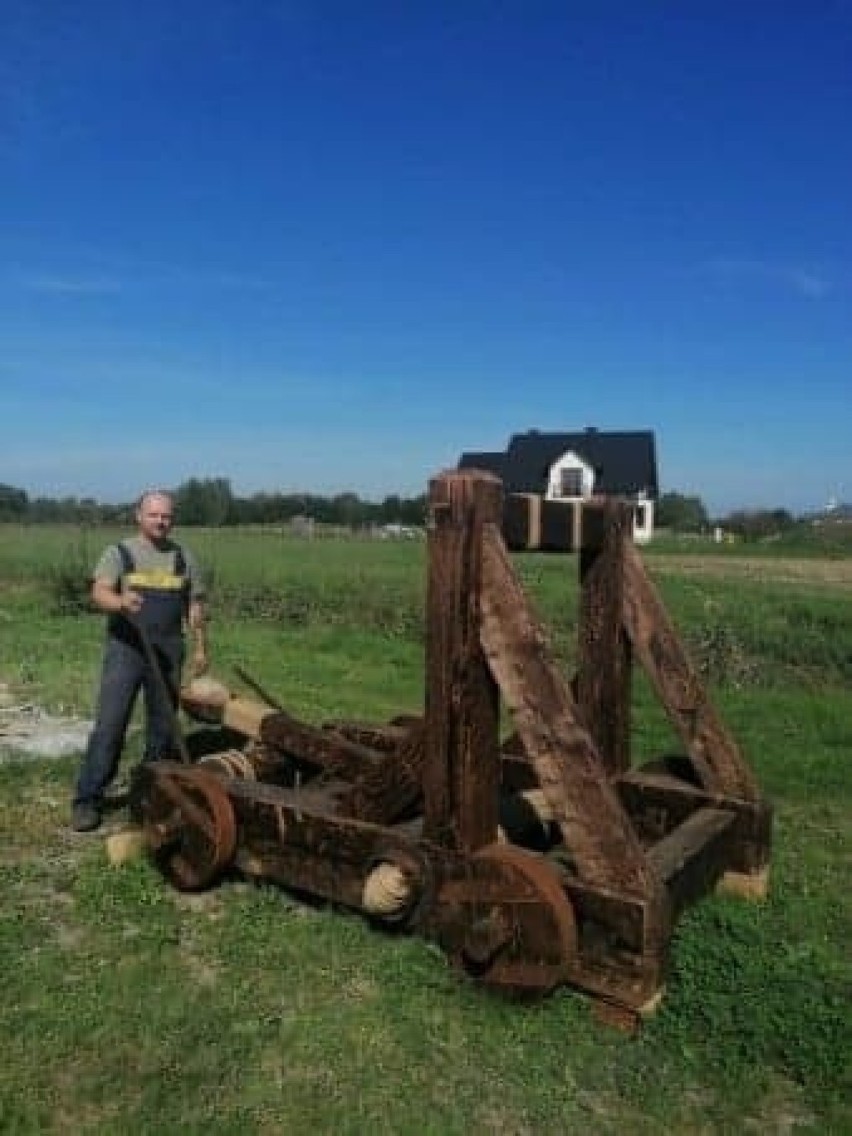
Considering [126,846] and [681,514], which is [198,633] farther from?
[681,514]

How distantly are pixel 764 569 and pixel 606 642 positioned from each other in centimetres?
3365

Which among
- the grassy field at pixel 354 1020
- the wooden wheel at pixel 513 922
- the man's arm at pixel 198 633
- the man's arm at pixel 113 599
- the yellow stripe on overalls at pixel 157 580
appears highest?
the yellow stripe on overalls at pixel 157 580

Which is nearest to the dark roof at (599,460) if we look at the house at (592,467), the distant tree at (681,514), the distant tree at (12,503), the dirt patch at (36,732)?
the house at (592,467)

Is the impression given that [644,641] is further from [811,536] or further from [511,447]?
[511,447]

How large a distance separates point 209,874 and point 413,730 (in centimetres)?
129

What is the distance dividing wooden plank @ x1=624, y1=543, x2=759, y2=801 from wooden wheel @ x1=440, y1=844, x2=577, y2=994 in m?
1.50

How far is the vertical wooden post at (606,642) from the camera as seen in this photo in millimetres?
5160

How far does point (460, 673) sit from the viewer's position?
415 cm

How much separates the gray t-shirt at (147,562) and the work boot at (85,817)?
135 cm

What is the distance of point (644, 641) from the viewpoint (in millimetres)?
5203

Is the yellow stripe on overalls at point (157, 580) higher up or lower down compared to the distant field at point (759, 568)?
higher up

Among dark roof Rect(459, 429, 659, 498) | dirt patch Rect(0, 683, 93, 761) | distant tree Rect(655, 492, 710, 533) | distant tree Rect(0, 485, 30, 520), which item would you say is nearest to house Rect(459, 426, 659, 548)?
dark roof Rect(459, 429, 659, 498)

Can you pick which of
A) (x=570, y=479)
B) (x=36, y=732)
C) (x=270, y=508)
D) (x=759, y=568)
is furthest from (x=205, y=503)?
(x=36, y=732)

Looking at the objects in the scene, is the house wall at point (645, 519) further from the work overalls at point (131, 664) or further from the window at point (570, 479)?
the work overalls at point (131, 664)
